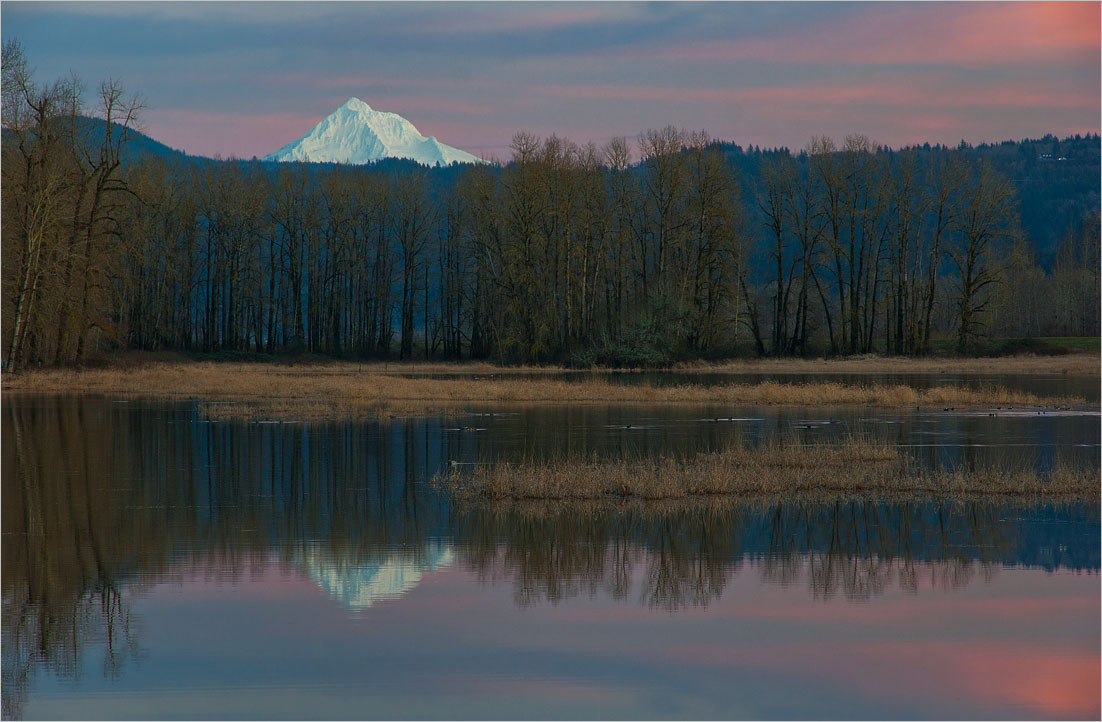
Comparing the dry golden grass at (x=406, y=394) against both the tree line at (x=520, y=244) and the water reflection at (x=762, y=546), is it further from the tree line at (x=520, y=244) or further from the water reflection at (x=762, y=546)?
the water reflection at (x=762, y=546)

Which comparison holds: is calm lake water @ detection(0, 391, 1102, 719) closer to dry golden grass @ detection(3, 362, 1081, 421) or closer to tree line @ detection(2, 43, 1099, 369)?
dry golden grass @ detection(3, 362, 1081, 421)

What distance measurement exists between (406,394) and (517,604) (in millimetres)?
33929

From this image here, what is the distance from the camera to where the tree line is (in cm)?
5934

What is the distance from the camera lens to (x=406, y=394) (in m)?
45.6

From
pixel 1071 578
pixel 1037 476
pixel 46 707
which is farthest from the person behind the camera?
pixel 1037 476

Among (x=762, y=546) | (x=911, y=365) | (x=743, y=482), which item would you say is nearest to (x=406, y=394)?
(x=743, y=482)

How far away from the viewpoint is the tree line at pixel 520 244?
5934 centimetres

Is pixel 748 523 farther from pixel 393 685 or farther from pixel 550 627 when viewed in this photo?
pixel 393 685

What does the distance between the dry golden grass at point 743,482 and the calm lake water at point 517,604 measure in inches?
34.8

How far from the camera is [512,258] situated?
3152 inches

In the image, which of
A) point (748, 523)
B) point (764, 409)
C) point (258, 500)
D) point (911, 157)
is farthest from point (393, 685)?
point (911, 157)

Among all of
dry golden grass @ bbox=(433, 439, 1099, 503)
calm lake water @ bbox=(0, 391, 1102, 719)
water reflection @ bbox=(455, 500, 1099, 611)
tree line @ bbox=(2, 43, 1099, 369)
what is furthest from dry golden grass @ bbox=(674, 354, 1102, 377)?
water reflection @ bbox=(455, 500, 1099, 611)

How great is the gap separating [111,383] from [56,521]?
3818cm

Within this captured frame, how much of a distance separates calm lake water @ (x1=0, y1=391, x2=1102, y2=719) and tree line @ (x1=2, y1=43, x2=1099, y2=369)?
41599 mm
